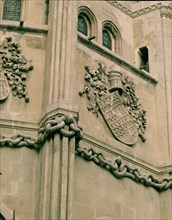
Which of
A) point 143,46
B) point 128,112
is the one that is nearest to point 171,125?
point 128,112

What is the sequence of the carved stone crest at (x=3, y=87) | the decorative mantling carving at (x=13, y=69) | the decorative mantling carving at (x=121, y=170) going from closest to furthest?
1. the decorative mantling carving at (x=121, y=170)
2. the carved stone crest at (x=3, y=87)
3. the decorative mantling carving at (x=13, y=69)

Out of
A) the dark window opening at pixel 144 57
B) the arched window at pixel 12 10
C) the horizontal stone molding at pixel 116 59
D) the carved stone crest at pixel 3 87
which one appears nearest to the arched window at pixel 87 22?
the horizontal stone molding at pixel 116 59

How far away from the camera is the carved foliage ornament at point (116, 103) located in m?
19.0

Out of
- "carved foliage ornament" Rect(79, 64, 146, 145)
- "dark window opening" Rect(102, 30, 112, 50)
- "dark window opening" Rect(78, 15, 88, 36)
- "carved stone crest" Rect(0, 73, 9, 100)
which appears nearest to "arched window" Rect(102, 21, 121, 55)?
"dark window opening" Rect(102, 30, 112, 50)

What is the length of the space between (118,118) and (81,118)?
1.51 m

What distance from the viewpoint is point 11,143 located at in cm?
1689

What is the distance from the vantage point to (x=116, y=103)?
64.0ft

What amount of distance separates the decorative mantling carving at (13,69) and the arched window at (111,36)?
14.6ft

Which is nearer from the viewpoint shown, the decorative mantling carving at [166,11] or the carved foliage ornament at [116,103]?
the carved foliage ornament at [116,103]

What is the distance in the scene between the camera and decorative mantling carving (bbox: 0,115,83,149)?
16344mm

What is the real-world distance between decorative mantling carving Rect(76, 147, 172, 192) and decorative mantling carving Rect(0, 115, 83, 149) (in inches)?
31.7

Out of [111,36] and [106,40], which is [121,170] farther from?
[111,36]

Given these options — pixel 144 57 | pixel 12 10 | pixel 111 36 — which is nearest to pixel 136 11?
pixel 111 36

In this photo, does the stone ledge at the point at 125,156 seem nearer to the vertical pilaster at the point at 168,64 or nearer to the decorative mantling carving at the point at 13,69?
the vertical pilaster at the point at 168,64
